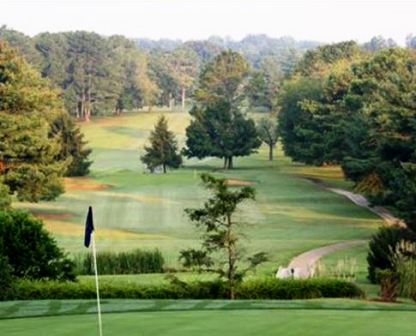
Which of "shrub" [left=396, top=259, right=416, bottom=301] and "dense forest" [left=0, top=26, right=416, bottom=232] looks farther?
"dense forest" [left=0, top=26, right=416, bottom=232]

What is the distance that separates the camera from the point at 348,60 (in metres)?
120

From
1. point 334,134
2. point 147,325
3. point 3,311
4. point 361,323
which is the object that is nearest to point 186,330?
point 147,325

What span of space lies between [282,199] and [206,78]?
61.9 meters

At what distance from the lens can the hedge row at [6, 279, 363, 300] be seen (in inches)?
774

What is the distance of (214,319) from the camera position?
520 inches

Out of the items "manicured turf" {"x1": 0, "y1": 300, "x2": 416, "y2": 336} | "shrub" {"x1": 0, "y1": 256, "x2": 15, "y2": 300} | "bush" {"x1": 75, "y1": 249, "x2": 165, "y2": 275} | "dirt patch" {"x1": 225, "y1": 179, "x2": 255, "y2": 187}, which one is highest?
"manicured turf" {"x1": 0, "y1": 300, "x2": 416, "y2": 336}

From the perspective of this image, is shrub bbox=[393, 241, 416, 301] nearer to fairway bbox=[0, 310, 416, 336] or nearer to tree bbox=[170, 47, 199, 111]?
fairway bbox=[0, 310, 416, 336]

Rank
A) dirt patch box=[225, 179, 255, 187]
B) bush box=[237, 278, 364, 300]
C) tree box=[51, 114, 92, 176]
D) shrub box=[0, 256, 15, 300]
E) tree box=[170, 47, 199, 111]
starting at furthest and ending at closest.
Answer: tree box=[170, 47, 199, 111] < tree box=[51, 114, 92, 176] < dirt patch box=[225, 179, 255, 187] < bush box=[237, 278, 364, 300] < shrub box=[0, 256, 15, 300]

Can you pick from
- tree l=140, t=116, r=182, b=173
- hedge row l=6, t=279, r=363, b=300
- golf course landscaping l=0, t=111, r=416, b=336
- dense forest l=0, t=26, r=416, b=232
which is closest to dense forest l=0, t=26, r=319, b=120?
dense forest l=0, t=26, r=416, b=232

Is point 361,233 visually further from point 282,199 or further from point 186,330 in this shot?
point 186,330

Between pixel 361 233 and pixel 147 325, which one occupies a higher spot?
pixel 147 325

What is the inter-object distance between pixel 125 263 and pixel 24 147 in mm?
24924

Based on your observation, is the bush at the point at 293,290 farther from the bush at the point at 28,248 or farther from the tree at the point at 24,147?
the tree at the point at 24,147

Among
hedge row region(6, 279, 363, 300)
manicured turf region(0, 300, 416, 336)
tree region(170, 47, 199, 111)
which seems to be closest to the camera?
manicured turf region(0, 300, 416, 336)
